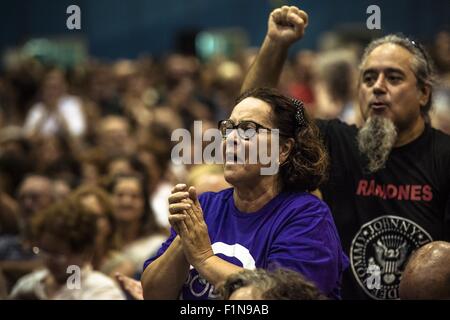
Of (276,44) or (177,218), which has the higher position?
(276,44)

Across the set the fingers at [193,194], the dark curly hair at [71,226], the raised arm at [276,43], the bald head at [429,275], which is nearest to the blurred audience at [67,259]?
the dark curly hair at [71,226]

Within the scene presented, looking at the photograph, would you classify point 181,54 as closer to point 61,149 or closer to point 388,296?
point 61,149

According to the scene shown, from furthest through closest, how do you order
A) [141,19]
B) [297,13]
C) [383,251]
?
1. [141,19]
2. [297,13]
3. [383,251]

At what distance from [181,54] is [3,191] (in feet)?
21.7

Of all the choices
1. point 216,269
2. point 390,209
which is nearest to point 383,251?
point 390,209

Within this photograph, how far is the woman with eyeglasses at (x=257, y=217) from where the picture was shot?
8.25ft

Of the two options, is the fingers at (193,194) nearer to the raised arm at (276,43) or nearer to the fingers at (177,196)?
the fingers at (177,196)

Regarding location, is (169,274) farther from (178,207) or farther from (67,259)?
(67,259)

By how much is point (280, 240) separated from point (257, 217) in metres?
0.15

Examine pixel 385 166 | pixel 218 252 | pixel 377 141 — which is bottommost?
pixel 218 252

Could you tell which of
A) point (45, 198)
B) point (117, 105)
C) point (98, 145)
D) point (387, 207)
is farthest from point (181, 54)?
point (387, 207)

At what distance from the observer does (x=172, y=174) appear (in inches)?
242

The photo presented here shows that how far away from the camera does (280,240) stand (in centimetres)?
254

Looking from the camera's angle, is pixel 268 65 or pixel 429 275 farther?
pixel 268 65
